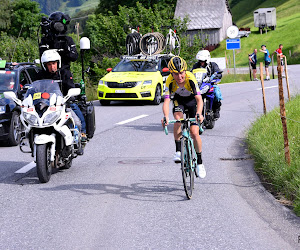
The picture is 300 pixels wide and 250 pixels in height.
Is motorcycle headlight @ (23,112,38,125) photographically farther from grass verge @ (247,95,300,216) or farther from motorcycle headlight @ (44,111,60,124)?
grass verge @ (247,95,300,216)

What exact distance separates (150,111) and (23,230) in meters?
13.3

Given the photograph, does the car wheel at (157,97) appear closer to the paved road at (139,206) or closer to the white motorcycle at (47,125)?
the paved road at (139,206)

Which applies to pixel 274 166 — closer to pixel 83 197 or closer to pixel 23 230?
pixel 83 197

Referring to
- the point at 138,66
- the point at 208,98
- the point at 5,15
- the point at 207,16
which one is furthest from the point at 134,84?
the point at 5,15

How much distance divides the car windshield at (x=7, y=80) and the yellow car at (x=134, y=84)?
7289 millimetres

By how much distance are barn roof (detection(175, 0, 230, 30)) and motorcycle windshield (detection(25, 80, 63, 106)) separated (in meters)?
89.3

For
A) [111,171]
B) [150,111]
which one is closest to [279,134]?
[111,171]

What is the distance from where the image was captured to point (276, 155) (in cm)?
922

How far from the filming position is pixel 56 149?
368 inches

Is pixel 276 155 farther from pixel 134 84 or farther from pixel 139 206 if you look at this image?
pixel 134 84

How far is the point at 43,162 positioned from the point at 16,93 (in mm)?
5184

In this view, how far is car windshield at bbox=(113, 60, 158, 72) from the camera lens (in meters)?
22.5

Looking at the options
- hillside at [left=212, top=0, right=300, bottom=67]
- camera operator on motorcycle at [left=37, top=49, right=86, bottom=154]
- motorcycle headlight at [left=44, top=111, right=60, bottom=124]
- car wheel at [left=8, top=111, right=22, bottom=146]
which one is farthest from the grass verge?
hillside at [left=212, top=0, right=300, bottom=67]

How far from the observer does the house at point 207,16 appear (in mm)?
96625
